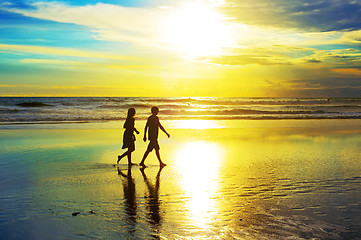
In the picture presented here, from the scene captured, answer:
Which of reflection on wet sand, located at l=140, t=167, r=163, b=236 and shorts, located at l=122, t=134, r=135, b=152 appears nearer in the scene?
reflection on wet sand, located at l=140, t=167, r=163, b=236

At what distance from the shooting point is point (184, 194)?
21.4 feet

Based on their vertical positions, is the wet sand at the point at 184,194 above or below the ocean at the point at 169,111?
below

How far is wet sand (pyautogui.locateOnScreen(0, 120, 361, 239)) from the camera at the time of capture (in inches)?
188

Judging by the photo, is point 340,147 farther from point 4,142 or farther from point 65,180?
point 4,142

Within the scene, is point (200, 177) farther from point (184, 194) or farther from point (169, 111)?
point (169, 111)

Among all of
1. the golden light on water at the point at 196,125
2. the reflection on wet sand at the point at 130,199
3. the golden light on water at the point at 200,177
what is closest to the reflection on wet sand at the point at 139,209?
the reflection on wet sand at the point at 130,199

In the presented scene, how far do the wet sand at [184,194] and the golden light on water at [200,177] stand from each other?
2 cm

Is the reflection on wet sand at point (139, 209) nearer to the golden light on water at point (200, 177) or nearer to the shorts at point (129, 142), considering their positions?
the golden light on water at point (200, 177)

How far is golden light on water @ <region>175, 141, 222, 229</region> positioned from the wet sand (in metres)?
0.02

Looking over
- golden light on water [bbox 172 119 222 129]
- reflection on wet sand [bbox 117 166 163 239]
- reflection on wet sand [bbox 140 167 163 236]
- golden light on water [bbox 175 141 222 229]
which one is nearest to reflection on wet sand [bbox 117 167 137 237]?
reflection on wet sand [bbox 117 166 163 239]

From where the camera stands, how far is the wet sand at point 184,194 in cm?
477

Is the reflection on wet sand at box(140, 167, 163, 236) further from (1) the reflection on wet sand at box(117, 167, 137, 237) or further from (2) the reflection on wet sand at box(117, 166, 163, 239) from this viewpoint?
(1) the reflection on wet sand at box(117, 167, 137, 237)

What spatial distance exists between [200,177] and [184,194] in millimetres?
1469

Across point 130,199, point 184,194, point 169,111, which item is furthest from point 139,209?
point 169,111
